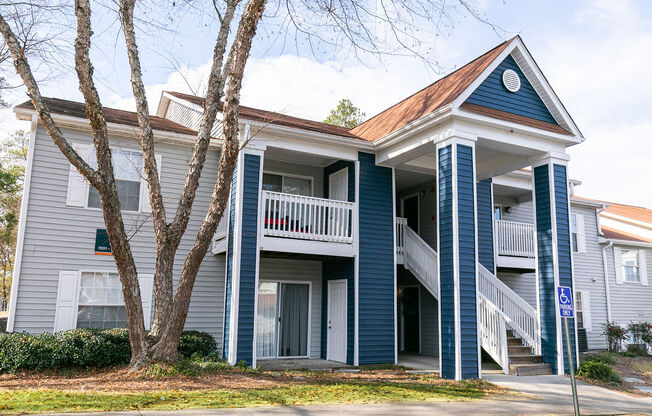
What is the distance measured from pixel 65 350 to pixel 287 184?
23.0 ft

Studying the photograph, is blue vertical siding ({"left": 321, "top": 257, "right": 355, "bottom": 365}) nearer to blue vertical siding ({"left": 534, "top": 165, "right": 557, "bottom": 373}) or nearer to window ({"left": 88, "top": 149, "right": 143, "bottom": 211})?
blue vertical siding ({"left": 534, "top": 165, "right": 557, "bottom": 373})

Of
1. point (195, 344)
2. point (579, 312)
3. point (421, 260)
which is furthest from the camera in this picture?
point (579, 312)

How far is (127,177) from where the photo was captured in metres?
12.6

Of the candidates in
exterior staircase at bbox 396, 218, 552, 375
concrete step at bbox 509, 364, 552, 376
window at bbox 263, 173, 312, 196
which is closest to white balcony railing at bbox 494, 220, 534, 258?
exterior staircase at bbox 396, 218, 552, 375

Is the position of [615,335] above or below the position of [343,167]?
below

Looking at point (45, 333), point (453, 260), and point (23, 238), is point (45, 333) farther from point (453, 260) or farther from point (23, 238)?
point (453, 260)

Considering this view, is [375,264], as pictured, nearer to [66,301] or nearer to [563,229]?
[563,229]

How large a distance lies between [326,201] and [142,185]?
15.1 feet

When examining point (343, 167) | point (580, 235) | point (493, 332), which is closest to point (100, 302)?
point (343, 167)

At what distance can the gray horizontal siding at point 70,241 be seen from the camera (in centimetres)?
1129

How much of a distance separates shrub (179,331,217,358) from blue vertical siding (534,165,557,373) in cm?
777

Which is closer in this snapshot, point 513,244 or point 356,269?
point 356,269

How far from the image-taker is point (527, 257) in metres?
15.8

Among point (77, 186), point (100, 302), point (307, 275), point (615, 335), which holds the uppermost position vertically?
point (77, 186)
